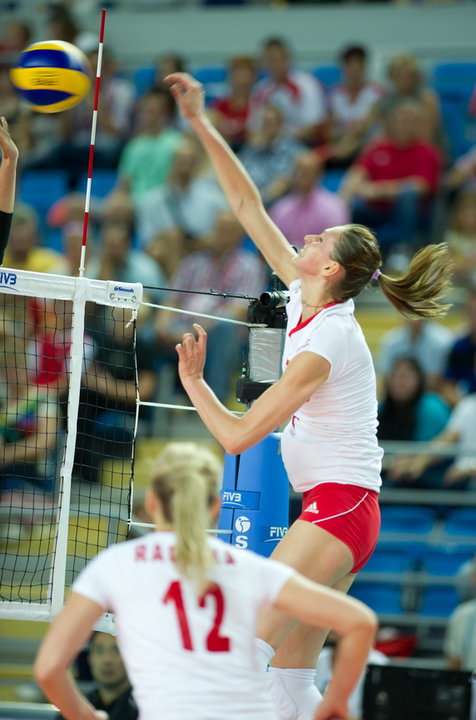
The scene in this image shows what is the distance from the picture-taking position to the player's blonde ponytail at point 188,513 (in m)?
3.29

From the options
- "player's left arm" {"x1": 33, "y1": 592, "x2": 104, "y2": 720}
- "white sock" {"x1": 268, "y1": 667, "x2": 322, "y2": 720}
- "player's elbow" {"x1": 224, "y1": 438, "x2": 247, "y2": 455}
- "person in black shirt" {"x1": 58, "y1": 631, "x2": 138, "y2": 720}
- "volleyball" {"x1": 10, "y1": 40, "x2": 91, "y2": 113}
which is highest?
"volleyball" {"x1": 10, "y1": 40, "x2": 91, "y2": 113}

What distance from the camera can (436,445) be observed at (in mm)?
8766

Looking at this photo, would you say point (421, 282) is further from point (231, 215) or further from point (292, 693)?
point (231, 215)

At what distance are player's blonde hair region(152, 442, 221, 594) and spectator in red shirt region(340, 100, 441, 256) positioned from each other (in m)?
7.40

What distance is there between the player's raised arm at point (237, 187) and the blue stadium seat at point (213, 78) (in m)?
8.17

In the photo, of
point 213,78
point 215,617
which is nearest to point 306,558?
point 215,617

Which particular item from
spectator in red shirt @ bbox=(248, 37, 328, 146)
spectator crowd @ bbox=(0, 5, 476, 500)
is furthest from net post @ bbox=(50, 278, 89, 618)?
spectator in red shirt @ bbox=(248, 37, 328, 146)

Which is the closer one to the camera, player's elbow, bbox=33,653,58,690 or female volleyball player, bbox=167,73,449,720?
player's elbow, bbox=33,653,58,690

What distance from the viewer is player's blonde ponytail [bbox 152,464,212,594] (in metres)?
3.29

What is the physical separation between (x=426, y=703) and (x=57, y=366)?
4.23m

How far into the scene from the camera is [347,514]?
4.41 m

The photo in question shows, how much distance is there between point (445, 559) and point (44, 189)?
6.28 meters

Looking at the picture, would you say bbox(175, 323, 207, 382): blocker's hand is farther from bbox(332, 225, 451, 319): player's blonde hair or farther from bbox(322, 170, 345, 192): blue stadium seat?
bbox(322, 170, 345, 192): blue stadium seat

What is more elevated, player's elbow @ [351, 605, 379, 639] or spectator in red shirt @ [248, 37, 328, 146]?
spectator in red shirt @ [248, 37, 328, 146]
